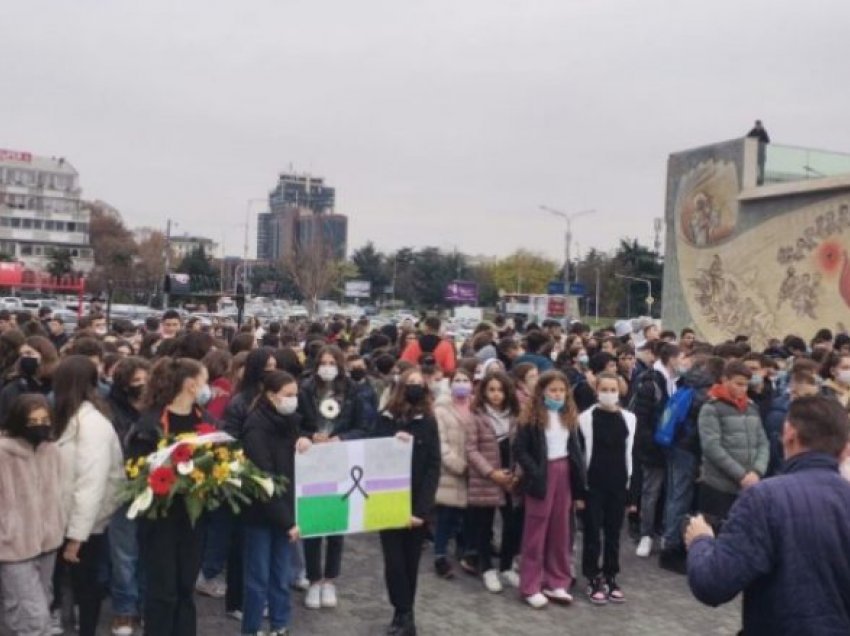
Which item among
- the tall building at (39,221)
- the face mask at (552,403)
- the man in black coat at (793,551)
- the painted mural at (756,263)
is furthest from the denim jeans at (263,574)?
the tall building at (39,221)

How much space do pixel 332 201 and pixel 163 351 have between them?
7197 inches

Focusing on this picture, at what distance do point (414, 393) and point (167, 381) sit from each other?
1840 mm

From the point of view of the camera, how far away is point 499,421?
26.1ft

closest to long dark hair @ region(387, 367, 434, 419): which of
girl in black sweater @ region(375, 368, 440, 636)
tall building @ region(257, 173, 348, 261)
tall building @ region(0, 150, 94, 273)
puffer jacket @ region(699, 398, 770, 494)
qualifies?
girl in black sweater @ region(375, 368, 440, 636)

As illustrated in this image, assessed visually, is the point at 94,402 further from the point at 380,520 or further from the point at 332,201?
the point at 332,201

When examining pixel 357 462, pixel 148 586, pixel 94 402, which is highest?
pixel 94 402

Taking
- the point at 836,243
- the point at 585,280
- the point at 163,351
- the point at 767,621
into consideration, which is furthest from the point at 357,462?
the point at 585,280

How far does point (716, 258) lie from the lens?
2498 cm

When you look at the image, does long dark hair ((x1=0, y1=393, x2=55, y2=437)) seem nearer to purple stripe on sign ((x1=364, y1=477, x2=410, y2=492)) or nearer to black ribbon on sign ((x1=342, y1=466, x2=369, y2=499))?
black ribbon on sign ((x1=342, y1=466, x2=369, y2=499))

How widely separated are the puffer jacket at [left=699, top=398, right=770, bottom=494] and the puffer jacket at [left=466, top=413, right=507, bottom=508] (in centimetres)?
188

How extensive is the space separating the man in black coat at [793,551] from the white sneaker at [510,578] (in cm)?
466

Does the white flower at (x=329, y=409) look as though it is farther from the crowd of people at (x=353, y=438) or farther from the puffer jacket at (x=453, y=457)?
the puffer jacket at (x=453, y=457)

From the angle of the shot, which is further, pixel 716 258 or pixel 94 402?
pixel 716 258

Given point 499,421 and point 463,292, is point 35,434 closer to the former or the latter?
point 499,421
